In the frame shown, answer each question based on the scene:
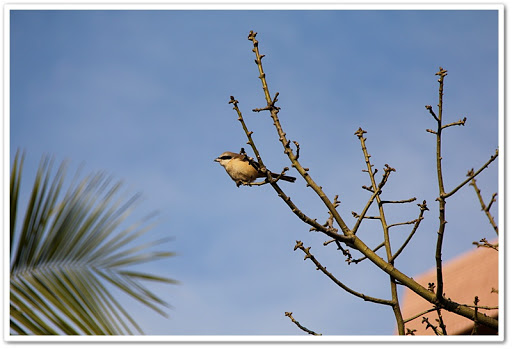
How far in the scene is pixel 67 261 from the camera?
7.37 feet

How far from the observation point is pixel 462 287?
26.7 feet

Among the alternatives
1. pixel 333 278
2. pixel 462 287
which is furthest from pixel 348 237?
pixel 462 287

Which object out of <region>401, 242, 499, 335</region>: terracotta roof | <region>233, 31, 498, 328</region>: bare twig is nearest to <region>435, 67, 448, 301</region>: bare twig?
<region>233, 31, 498, 328</region>: bare twig

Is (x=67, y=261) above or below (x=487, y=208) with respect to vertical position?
below

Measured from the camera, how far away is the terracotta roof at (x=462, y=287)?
7.19m

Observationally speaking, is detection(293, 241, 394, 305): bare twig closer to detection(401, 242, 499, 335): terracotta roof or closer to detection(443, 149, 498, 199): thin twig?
detection(443, 149, 498, 199): thin twig

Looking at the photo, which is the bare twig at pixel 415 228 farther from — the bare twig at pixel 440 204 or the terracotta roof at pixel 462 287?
the terracotta roof at pixel 462 287

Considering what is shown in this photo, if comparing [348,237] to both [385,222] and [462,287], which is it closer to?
[385,222]

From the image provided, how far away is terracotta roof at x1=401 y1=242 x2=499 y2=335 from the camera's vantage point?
23.6ft
